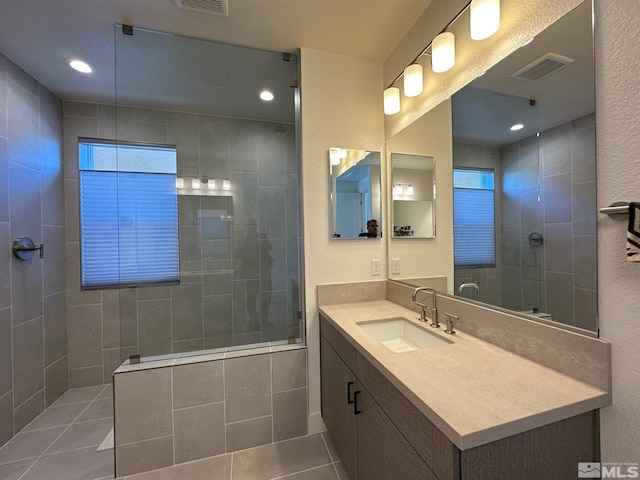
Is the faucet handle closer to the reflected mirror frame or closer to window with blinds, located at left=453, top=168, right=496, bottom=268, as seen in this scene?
window with blinds, located at left=453, top=168, right=496, bottom=268

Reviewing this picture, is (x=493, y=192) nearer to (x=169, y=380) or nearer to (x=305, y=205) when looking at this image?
(x=305, y=205)

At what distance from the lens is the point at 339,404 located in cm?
143

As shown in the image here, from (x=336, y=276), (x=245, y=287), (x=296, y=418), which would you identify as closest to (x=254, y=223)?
(x=245, y=287)

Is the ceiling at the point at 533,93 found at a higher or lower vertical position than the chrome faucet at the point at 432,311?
higher

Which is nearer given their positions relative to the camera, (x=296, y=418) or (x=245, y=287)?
(x=296, y=418)

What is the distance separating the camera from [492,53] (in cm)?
116

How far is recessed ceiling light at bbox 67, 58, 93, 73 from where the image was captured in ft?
6.17

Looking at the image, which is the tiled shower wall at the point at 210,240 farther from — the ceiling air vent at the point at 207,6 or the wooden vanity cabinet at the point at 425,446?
the wooden vanity cabinet at the point at 425,446

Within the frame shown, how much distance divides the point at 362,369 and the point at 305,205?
1066 millimetres

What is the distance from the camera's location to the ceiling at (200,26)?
1444 millimetres

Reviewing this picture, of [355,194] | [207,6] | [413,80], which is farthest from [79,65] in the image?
[413,80]

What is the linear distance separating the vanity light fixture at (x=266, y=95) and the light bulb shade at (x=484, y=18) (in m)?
1.46

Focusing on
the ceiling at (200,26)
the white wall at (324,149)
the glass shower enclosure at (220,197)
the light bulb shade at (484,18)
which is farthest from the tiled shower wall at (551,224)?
the glass shower enclosure at (220,197)

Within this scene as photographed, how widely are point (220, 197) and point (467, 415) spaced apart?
7.16 feet
